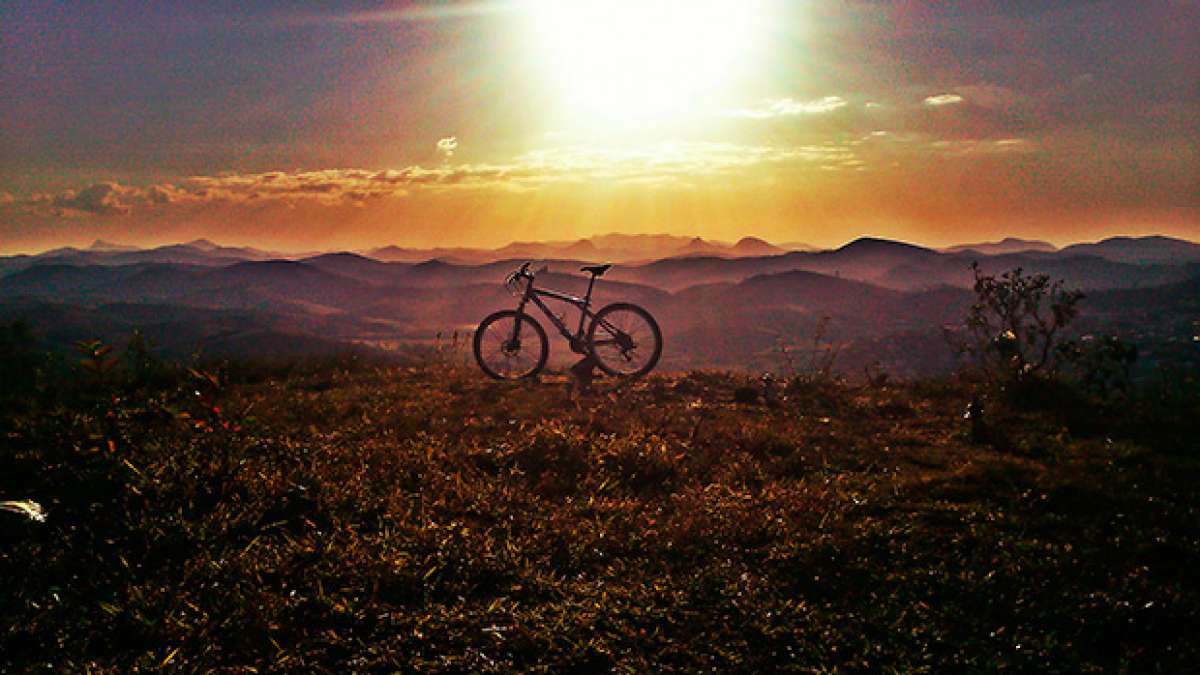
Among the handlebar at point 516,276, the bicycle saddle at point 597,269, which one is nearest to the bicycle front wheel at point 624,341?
the bicycle saddle at point 597,269

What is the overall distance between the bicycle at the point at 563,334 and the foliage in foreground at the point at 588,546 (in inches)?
163

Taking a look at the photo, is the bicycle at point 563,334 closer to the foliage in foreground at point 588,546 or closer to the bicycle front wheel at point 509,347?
the bicycle front wheel at point 509,347

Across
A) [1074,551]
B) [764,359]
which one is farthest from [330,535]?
[764,359]

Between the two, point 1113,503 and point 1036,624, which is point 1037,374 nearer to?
point 1113,503

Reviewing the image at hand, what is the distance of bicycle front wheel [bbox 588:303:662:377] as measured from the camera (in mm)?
12977

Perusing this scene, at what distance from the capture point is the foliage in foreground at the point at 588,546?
411 cm

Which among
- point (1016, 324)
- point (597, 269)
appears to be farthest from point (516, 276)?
point (1016, 324)

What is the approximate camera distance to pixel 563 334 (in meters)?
13.0

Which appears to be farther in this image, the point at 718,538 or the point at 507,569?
the point at 718,538

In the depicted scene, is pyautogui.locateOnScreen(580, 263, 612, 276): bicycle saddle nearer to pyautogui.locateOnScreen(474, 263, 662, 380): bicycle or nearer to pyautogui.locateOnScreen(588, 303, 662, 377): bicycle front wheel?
pyautogui.locateOnScreen(474, 263, 662, 380): bicycle

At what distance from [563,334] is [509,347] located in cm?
120

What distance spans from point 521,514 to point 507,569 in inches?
40.7

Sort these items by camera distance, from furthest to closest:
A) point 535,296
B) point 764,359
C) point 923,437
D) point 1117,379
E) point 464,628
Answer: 1. point 764,359
2. point 535,296
3. point 1117,379
4. point 923,437
5. point 464,628

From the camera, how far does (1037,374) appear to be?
400 inches
